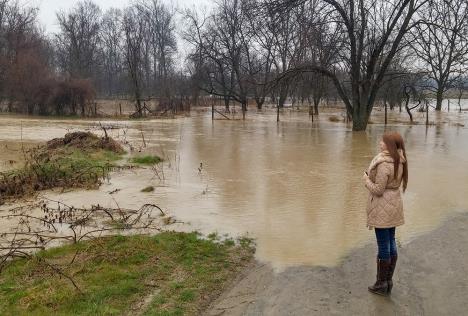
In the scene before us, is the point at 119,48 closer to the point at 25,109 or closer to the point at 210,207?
the point at 25,109

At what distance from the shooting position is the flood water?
7.95m

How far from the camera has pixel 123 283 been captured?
19.1ft

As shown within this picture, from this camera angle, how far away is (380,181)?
17.7 ft

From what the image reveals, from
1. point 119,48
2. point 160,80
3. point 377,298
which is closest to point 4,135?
point 377,298

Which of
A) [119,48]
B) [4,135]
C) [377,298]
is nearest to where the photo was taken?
[377,298]

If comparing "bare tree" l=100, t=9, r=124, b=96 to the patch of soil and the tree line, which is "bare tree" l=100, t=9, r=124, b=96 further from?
the patch of soil

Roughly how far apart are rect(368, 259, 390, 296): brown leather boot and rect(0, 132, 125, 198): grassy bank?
7.99 meters

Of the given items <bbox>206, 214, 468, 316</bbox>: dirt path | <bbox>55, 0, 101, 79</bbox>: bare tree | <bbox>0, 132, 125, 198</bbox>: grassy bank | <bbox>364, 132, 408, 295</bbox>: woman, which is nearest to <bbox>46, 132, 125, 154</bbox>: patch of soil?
<bbox>0, 132, 125, 198</bbox>: grassy bank

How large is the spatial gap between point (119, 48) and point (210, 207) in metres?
79.1

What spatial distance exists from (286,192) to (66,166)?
6.25 metres

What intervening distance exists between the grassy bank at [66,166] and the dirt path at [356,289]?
6.99 metres

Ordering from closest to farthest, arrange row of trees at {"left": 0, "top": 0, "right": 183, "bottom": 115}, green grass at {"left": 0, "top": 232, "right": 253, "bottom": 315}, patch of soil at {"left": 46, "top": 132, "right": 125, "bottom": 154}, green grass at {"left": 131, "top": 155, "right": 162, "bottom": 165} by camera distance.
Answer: green grass at {"left": 0, "top": 232, "right": 253, "bottom": 315} → green grass at {"left": 131, "top": 155, "right": 162, "bottom": 165} → patch of soil at {"left": 46, "top": 132, "right": 125, "bottom": 154} → row of trees at {"left": 0, "top": 0, "right": 183, "bottom": 115}

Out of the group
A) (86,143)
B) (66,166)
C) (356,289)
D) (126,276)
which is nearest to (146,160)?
(66,166)

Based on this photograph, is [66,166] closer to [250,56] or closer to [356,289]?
[356,289]
